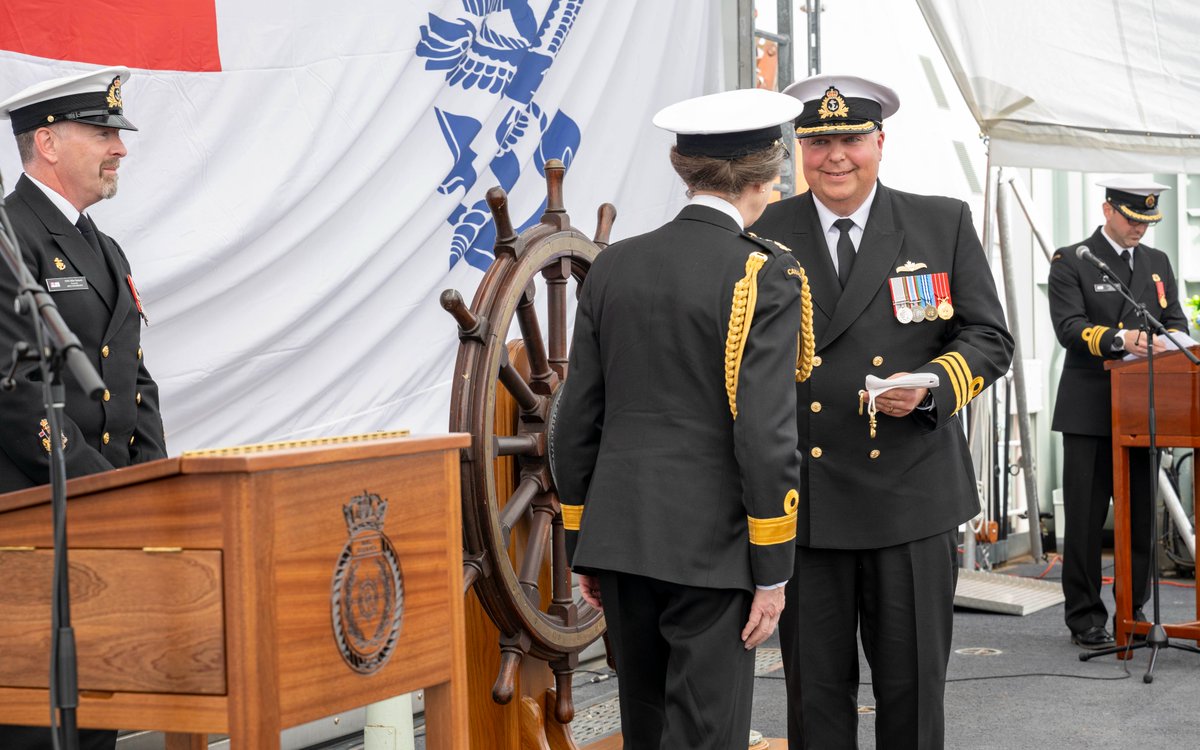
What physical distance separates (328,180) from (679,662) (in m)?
1.93

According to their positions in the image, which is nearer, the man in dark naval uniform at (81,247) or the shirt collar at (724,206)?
the shirt collar at (724,206)

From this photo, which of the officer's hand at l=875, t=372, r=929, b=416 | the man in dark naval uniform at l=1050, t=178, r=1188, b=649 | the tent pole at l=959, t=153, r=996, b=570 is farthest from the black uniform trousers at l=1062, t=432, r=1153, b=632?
the officer's hand at l=875, t=372, r=929, b=416

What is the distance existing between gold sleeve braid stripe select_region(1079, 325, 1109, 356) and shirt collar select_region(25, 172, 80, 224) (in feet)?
12.0

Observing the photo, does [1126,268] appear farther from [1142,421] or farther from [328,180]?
[328,180]

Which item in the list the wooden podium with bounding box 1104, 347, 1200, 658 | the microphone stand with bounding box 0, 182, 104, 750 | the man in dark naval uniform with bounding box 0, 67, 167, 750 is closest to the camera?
the microphone stand with bounding box 0, 182, 104, 750

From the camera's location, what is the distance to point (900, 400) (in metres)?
2.54

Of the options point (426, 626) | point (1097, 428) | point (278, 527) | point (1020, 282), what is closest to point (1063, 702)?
point (1097, 428)

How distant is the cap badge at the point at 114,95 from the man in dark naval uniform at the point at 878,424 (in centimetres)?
128

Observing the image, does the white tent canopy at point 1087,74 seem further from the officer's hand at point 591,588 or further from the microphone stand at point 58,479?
the microphone stand at point 58,479

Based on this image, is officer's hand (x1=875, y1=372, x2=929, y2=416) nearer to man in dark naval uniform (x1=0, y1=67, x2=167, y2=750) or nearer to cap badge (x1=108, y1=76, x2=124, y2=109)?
man in dark naval uniform (x1=0, y1=67, x2=167, y2=750)

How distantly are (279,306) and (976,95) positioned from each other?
107 inches

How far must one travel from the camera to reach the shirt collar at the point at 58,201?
2.59 m

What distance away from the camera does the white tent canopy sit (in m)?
4.95

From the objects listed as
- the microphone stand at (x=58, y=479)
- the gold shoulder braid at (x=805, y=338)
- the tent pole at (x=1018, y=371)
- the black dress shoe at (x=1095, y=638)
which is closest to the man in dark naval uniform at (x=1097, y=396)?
the black dress shoe at (x=1095, y=638)
